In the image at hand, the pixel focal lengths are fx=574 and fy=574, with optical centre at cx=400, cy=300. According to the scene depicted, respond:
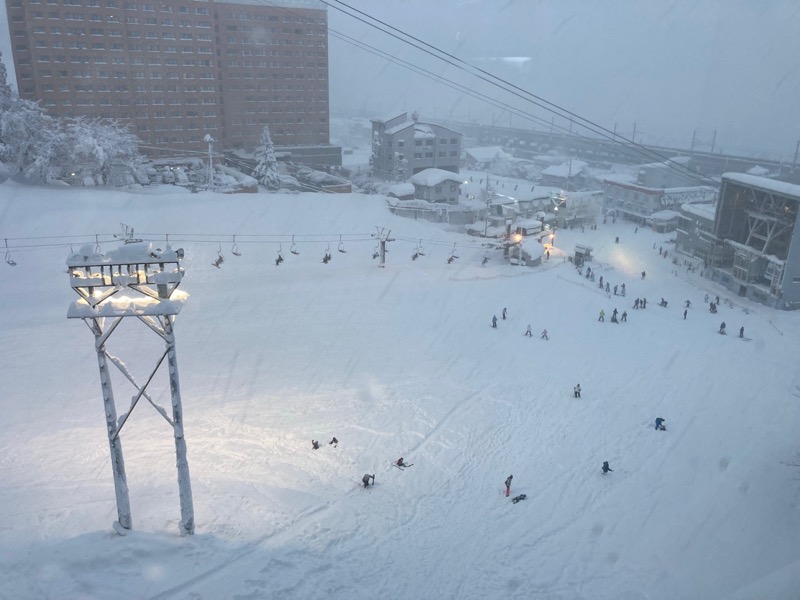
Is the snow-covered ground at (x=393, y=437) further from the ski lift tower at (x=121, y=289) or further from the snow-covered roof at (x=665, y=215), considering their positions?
the snow-covered roof at (x=665, y=215)

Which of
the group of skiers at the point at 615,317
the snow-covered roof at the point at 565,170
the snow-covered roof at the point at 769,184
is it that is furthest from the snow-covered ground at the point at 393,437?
the snow-covered roof at the point at 565,170

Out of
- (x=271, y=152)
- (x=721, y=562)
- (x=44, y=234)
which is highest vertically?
(x=271, y=152)

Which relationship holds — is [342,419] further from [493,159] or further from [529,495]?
[493,159]

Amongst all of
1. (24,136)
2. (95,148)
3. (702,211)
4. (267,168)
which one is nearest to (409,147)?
(267,168)

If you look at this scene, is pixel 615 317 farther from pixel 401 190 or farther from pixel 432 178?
pixel 432 178

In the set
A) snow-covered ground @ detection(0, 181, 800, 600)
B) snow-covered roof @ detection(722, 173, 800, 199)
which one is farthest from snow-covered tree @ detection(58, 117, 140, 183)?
snow-covered roof @ detection(722, 173, 800, 199)

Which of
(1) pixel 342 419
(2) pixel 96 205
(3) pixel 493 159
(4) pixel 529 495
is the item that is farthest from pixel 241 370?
(3) pixel 493 159

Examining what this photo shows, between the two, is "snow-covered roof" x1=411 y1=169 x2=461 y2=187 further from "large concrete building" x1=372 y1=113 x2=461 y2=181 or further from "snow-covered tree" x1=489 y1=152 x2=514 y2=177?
"snow-covered tree" x1=489 y1=152 x2=514 y2=177
